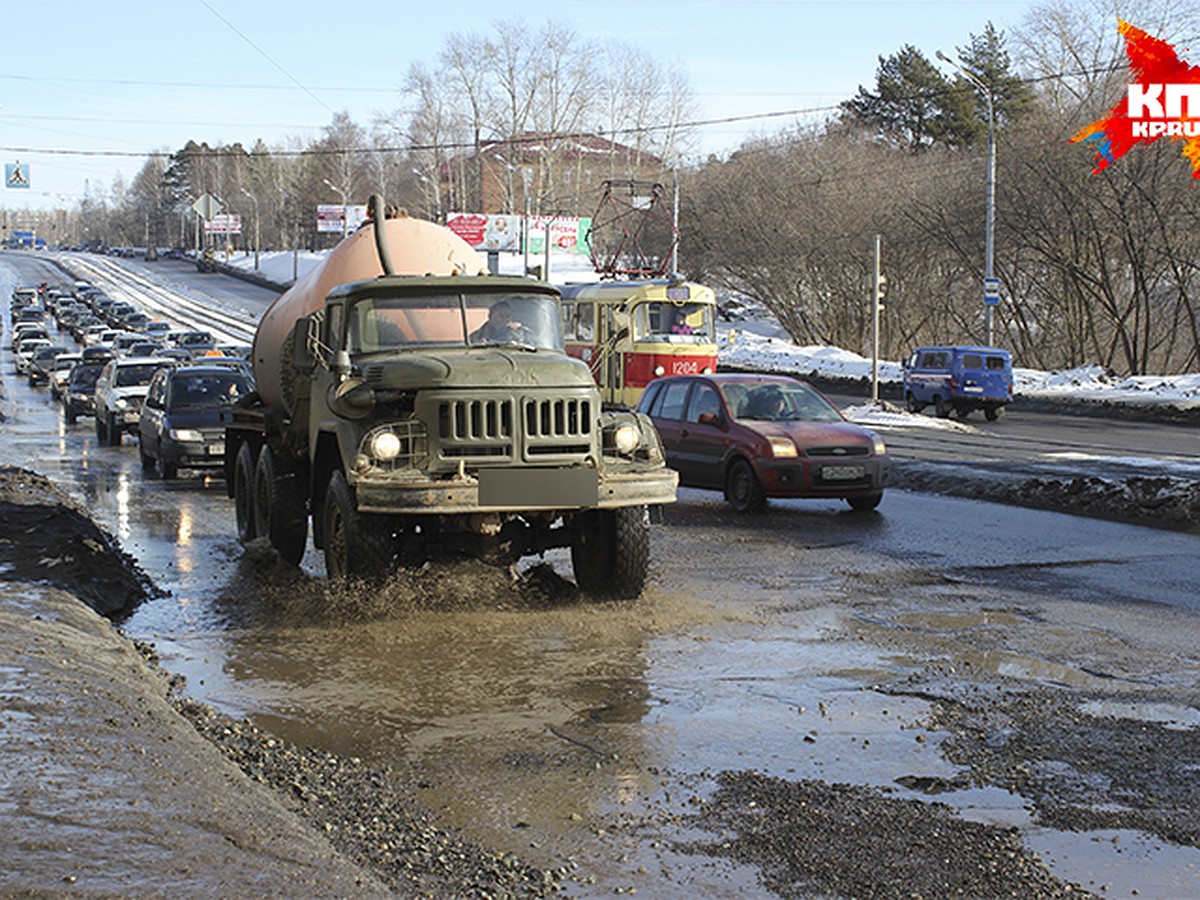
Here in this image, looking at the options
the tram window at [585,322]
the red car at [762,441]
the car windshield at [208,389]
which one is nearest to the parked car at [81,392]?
the tram window at [585,322]

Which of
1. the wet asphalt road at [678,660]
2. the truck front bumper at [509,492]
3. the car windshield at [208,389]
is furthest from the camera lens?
the car windshield at [208,389]

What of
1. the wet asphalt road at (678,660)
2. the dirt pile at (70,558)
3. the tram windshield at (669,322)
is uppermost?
the tram windshield at (669,322)

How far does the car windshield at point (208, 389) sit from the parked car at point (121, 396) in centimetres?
381

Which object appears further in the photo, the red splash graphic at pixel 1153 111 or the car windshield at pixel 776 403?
the red splash graphic at pixel 1153 111

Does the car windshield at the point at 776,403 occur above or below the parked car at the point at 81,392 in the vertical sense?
above

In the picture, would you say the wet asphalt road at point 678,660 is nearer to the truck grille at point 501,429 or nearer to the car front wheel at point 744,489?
the truck grille at point 501,429

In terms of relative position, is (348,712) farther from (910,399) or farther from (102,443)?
(910,399)

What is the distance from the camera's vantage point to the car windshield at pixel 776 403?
16.6 m

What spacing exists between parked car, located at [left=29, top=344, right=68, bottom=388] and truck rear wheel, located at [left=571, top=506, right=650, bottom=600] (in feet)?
162

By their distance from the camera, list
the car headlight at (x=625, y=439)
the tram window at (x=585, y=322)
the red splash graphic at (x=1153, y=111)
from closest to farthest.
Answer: the car headlight at (x=625, y=439)
the tram window at (x=585, y=322)
the red splash graphic at (x=1153, y=111)

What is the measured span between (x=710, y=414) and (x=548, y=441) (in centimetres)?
713

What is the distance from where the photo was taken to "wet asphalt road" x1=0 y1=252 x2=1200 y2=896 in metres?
5.75

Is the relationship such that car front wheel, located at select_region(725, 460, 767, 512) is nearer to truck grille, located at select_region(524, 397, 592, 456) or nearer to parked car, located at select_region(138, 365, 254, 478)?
truck grille, located at select_region(524, 397, 592, 456)

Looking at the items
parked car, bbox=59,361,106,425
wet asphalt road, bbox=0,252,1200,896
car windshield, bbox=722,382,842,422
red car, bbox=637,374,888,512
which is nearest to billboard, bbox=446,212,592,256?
parked car, bbox=59,361,106,425
